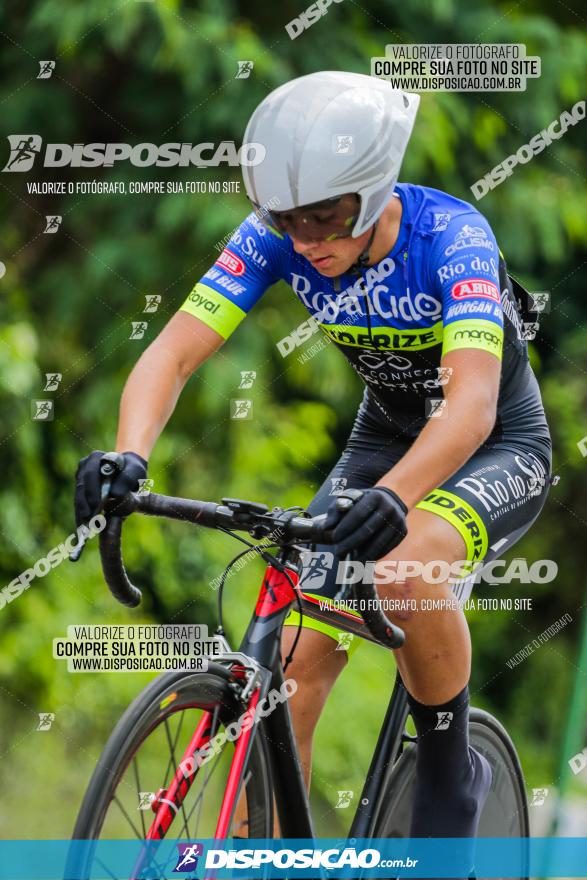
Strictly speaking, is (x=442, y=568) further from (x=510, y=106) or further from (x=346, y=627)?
(x=510, y=106)

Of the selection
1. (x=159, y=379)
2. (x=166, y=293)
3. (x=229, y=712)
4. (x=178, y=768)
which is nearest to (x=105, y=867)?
(x=178, y=768)

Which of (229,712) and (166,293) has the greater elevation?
(166,293)

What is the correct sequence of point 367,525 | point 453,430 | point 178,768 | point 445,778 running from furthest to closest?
point 445,778, point 453,430, point 178,768, point 367,525

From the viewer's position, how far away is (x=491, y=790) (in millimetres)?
3119

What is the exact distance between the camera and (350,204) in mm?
2506

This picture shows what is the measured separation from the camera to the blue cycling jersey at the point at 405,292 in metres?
2.66

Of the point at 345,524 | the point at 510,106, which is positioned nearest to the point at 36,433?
the point at 510,106

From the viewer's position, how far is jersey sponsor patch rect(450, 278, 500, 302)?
2531mm

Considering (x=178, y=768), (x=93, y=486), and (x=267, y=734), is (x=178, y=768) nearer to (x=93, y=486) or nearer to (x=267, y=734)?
(x=267, y=734)

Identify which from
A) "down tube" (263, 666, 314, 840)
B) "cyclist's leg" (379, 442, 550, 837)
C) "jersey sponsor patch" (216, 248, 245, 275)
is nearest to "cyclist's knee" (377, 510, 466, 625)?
"cyclist's leg" (379, 442, 550, 837)

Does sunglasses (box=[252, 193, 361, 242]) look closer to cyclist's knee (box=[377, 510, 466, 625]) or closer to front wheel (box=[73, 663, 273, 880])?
cyclist's knee (box=[377, 510, 466, 625])

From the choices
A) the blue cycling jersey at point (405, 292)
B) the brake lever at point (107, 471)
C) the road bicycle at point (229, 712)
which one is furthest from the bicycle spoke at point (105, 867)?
the blue cycling jersey at point (405, 292)

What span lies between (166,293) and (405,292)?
3245 millimetres

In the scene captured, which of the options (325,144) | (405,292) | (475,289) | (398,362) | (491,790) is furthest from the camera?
(491,790)
